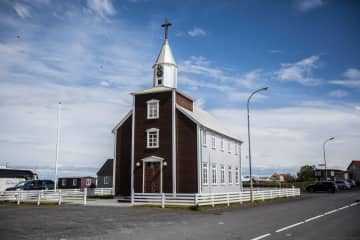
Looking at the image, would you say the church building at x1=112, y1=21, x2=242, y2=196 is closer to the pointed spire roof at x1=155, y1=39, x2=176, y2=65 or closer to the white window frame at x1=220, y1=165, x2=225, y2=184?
the pointed spire roof at x1=155, y1=39, x2=176, y2=65

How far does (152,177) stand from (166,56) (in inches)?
476

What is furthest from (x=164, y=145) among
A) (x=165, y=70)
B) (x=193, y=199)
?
(x=193, y=199)

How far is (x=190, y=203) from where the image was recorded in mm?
24359

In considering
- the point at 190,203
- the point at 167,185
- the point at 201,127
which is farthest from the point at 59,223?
the point at 201,127

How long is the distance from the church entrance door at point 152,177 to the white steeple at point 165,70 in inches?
319

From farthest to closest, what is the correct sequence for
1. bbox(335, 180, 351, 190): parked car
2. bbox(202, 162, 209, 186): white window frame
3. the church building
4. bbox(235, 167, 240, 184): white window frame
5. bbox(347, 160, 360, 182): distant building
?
bbox(347, 160, 360, 182): distant building, bbox(335, 180, 351, 190): parked car, bbox(235, 167, 240, 184): white window frame, bbox(202, 162, 209, 186): white window frame, the church building

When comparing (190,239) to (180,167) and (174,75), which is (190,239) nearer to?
(180,167)

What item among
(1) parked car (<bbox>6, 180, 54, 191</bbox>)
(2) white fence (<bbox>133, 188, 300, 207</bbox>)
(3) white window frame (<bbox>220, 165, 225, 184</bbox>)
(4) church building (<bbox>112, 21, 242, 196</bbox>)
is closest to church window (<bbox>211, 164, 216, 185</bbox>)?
(4) church building (<bbox>112, 21, 242, 196</bbox>)

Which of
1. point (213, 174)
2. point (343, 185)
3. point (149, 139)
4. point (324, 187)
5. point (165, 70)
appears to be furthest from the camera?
point (343, 185)

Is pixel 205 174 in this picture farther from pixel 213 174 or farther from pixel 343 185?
pixel 343 185

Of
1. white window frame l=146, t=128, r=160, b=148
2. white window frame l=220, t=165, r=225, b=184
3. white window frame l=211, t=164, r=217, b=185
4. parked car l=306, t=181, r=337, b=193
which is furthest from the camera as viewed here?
parked car l=306, t=181, r=337, b=193

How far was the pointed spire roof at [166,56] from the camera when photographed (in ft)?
115

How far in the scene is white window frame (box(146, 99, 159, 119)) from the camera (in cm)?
3241

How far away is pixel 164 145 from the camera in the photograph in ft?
103
